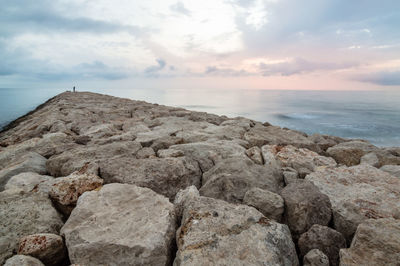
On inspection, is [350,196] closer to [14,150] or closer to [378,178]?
[378,178]

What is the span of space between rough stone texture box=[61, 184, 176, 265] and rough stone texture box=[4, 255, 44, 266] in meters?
0.24

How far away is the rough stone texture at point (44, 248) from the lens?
1.99m

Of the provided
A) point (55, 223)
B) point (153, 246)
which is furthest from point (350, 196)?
point (55, 223)

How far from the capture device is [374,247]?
6.25 feet

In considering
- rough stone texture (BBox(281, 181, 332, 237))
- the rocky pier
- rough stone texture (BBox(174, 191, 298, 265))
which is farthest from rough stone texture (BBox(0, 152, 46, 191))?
rough stone texture (BBox(281, 181, 332, 237))

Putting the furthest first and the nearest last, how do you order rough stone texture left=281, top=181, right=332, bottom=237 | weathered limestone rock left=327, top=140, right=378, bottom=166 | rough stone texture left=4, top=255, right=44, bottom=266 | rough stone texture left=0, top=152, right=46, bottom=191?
weathered limestone rock left=327, top=140, right=378, bottom=166 → rough stone texture left=0, top=152, right=46, bottom=191 → rough stone texture left=281, top=181, right=332, bottom=237 → rough stone texture left=4, top=255, right=44, bottom=266

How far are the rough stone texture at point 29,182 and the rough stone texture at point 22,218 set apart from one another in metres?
0.15

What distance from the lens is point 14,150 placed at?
4.75 m

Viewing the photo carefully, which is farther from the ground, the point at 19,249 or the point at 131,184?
the point at 131,184

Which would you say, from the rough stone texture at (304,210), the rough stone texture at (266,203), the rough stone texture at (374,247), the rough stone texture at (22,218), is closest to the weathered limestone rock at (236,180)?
the rough stone texture at (266,203)

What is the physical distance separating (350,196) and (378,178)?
0.74m

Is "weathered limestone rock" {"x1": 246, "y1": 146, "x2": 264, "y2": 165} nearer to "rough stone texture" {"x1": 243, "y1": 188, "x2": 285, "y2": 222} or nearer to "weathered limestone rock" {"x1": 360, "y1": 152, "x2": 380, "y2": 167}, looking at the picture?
"rough stone texture" {"x1": 243, "y1": 188, "x2": 285, "y2": 222}

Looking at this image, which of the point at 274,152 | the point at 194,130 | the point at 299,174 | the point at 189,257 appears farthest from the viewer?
the point at 194,130

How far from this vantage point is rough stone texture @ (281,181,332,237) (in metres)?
2.36
